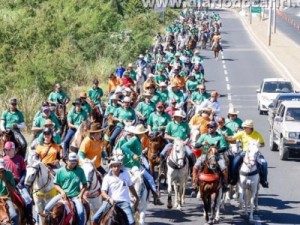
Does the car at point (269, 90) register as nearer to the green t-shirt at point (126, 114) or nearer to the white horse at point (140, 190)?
the green t-shirt at point (126, 114)

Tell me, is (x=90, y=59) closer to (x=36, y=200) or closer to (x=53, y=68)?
(x=53, y=68)

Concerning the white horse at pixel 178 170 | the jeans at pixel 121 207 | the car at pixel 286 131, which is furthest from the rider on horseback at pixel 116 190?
the car at pixel 286 131

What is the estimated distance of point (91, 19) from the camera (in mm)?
51969

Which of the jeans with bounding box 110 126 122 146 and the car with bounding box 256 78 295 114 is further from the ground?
the jeans with bounding box 110 126 122 146

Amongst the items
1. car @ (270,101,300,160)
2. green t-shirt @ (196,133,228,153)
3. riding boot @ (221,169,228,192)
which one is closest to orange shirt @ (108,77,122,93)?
car @ (270,101,300,160)

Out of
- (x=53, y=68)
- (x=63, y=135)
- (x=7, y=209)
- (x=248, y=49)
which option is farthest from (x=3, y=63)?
(x=248, y=49)

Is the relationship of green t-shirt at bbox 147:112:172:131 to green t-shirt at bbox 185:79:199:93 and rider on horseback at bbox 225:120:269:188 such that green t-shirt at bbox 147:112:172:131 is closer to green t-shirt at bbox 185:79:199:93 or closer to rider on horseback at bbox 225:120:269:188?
rider on horseback at bbox 225:120:269:188

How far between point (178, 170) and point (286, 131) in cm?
814

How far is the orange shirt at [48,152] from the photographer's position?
54.4ft

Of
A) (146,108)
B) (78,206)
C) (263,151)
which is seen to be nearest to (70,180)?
(78,206)

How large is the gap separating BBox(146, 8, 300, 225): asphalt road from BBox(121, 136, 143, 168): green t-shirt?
188cm

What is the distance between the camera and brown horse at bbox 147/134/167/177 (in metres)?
20.7

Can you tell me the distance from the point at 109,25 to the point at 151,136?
34072 mm

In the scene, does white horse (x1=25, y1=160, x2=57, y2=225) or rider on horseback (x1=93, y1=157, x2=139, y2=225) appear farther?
white horse (x1=25, y1=160, x2=57, y2=225)
